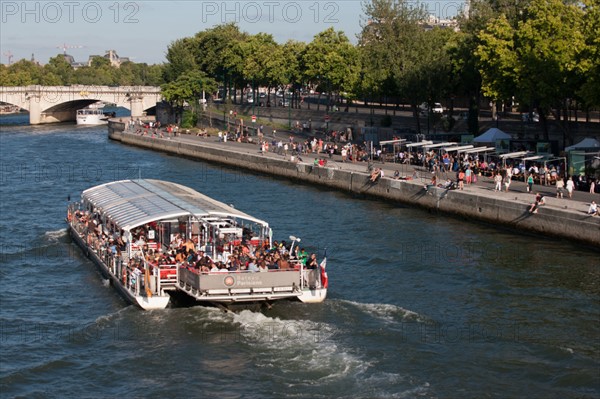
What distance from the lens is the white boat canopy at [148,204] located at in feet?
121

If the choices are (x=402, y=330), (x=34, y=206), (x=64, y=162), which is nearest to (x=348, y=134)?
(x=64, y=162)

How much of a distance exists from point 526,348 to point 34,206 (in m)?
39.7

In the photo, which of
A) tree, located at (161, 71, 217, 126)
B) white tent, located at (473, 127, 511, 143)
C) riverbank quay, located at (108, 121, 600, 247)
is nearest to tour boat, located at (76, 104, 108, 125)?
tree, located at (161, 71, 217, 126)

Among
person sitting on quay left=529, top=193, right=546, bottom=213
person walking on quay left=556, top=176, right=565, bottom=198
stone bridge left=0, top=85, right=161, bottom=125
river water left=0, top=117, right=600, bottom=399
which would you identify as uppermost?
stone bridge left=0, top=85, right=161, bottom=125

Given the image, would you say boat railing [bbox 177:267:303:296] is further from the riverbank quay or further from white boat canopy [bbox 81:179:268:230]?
the riverbank quay

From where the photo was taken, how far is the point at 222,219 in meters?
38.4

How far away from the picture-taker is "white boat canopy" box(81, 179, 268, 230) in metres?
36.9

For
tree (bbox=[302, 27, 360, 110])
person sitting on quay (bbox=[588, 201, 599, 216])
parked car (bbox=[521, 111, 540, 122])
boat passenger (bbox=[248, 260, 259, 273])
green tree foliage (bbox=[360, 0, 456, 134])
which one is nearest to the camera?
boat passenger (bbox=[248, 260, 259, 273])

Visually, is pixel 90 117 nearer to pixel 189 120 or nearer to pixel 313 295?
pixel 189 120

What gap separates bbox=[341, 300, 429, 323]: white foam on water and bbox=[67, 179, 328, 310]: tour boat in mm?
1650

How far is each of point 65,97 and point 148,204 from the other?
124079 millimetres

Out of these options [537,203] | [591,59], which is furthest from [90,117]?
[537,203]

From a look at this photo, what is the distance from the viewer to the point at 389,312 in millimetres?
33344

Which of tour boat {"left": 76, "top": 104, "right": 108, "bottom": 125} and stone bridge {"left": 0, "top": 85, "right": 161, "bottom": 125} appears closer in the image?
stone bridge {"left": 0, "top": 85, "right": 161, "bottom": 125}
